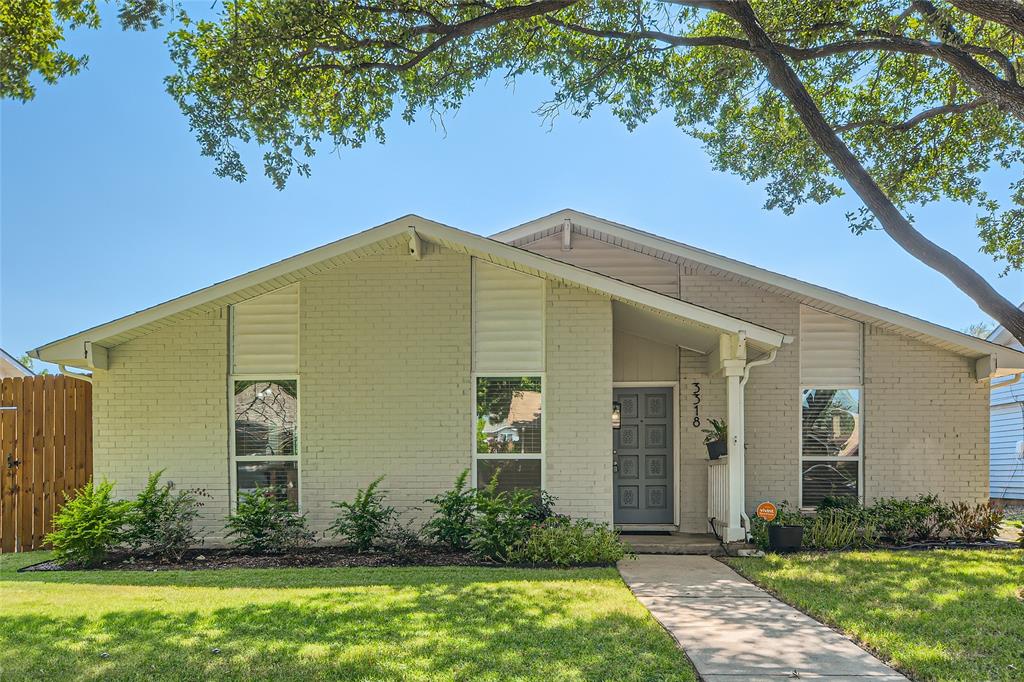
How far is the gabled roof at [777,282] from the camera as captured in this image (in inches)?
378

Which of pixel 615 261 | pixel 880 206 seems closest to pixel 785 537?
pixel 880 206

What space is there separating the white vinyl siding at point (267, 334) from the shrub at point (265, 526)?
1.66 metres

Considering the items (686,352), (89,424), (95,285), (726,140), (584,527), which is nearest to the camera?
(584,527)

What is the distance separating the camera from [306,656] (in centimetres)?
456

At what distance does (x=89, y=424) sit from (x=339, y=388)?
3.88 m

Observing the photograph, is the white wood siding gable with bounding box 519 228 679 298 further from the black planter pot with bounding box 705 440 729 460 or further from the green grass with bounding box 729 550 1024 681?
the green grass with bounding box 729 550 1024 681

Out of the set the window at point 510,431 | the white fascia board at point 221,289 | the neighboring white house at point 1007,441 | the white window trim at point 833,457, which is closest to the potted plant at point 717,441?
the white window trim at point 833,457

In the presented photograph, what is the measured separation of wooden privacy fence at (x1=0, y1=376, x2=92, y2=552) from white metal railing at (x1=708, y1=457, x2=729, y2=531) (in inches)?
347

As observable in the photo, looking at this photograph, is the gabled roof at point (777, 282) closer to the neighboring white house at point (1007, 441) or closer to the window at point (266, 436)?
the window at point (266, 436)

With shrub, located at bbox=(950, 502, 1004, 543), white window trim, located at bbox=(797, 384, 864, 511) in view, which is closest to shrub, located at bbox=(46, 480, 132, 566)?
white window trim, located at bbox=(797, 384, 864, 511)

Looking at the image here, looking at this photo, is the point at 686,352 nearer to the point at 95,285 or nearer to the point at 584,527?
the point at 584,527

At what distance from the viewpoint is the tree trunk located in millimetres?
6535

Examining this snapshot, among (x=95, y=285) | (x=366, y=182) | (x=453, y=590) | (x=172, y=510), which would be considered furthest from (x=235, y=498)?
Result: (x=95, y=285)

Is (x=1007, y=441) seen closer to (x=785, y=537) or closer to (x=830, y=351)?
(x=830, y=351)
